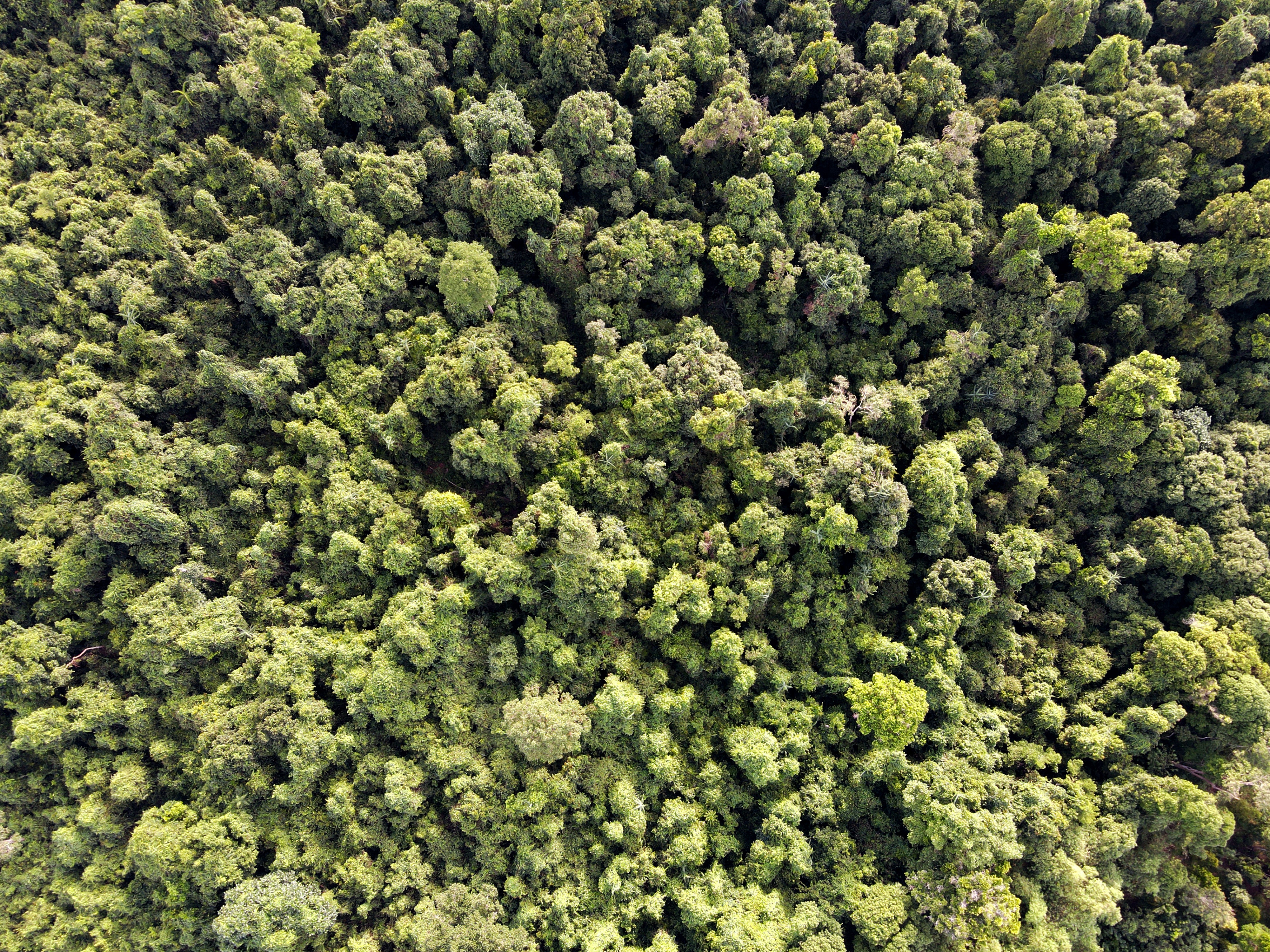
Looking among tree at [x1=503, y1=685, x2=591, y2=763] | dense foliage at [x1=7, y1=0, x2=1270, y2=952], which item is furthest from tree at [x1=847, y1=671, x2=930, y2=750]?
tree at [x1=503, y1=685, x2=591, y2=763]

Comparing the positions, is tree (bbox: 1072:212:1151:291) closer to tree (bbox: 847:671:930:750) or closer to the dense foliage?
the dense foliage

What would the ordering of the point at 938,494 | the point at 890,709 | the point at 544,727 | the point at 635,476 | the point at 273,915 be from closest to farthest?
the point at 273,915
the point at 544,727
the point at 890,709
the point at 938,494
the point at 635,476

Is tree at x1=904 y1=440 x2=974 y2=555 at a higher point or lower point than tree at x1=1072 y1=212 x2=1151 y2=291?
lower

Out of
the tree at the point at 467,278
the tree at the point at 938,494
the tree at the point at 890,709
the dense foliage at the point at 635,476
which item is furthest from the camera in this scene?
the tree at the point at 467,278

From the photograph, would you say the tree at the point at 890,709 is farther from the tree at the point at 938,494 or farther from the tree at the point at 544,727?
the tree at the point at 544,727

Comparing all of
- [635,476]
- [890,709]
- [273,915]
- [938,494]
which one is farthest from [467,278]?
[273,915]

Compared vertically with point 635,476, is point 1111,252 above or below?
above

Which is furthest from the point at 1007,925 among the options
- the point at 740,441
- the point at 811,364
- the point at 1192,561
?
the point at 811,364

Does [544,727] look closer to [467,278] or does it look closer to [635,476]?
[635,476]

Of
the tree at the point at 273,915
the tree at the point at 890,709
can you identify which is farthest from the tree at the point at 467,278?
the tree at the point at 273,915
